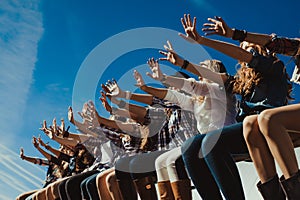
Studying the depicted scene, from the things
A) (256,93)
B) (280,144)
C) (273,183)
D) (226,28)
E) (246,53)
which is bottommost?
(273,183)

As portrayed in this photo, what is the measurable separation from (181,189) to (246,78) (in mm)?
585

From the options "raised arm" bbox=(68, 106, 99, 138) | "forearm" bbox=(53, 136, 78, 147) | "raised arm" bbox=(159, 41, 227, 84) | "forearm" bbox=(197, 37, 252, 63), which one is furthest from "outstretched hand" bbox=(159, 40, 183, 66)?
"forearm" bbox=(53, 136, 78, 147)

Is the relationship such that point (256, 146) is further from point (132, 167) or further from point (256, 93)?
point (132, 167)

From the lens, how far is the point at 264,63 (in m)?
1.71

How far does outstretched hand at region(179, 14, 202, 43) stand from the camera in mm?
1848

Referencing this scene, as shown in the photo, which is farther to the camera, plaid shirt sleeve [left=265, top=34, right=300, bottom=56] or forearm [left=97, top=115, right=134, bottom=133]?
forearm [left=97, top=115, right=134, bottom=133]

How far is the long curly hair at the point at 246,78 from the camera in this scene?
1.76m

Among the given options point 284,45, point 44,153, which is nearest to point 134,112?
point 284,45

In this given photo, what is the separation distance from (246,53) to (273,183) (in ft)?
1.82

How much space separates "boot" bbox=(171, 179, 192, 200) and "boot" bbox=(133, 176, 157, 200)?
1.52 ft

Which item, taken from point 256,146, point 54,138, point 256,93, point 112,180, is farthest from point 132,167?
point 54,138

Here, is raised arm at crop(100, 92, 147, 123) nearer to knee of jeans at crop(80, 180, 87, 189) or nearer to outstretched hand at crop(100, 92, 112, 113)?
outstretched hand at crop(100, 92, 112, 113)

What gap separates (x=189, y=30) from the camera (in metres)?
1.88

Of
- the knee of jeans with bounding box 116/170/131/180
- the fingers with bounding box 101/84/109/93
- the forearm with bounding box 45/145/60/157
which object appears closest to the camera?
the knee of jeans with bounding box 116/170/131/180
